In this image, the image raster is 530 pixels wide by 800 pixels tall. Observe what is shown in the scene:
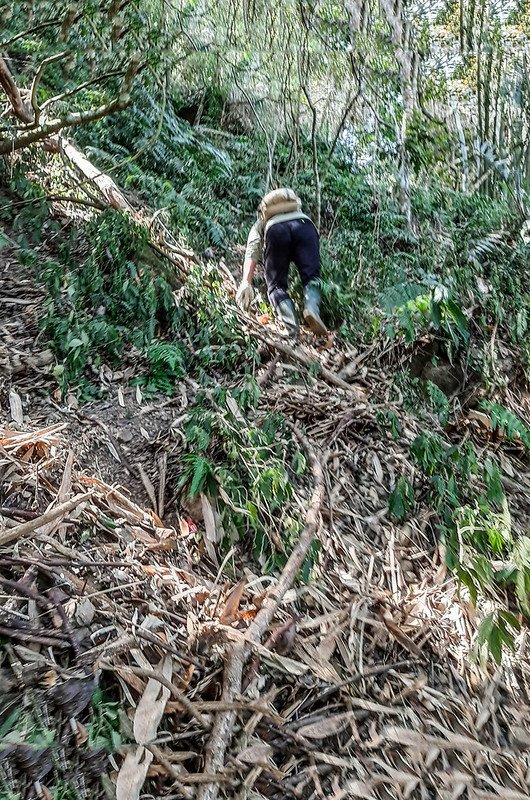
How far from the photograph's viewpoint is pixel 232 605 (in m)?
2.10

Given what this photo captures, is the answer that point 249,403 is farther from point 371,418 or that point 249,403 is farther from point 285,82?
point 285,82

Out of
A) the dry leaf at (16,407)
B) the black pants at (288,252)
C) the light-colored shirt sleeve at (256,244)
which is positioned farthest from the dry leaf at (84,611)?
the light-colored shirt sleeve at (256,244)

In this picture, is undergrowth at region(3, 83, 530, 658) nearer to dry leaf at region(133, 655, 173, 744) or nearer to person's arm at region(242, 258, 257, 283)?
person's arm at region(242, 258, 257, 283)

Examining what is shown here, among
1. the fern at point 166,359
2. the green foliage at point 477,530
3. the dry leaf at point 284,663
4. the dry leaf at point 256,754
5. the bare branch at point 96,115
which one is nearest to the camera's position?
the dry leaf at point 256,754

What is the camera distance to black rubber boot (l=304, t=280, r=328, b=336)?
436cm

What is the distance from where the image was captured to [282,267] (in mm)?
4621

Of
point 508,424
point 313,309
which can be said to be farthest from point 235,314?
point 508,424

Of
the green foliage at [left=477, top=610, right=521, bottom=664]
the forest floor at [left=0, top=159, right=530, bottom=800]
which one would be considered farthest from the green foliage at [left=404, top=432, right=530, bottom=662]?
the forest floor at [left=0, top=159, right=530, bottom=800]

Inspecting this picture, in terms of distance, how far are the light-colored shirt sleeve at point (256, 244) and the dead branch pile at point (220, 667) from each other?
2.64 meters

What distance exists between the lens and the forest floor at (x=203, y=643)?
157 cm

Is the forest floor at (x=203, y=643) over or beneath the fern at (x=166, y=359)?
beneath

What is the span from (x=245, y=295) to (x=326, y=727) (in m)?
3.29

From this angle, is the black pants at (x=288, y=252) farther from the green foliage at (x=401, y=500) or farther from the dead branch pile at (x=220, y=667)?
the dead branch pile at (x=220, y=667)

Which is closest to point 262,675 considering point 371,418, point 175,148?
point 371,418
